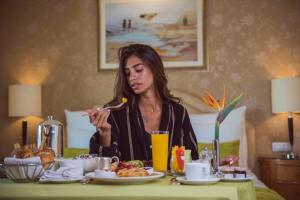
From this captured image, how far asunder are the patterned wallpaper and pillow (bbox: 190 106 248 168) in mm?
330

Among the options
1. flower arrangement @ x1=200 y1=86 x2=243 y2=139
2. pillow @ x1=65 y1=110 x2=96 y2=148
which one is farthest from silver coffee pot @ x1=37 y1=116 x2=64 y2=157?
pillow @ x1=65 y1=110 x2=96 y2=148

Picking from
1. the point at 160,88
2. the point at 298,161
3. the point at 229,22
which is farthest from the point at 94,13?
the point at 298,161

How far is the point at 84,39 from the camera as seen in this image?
13.2 ft

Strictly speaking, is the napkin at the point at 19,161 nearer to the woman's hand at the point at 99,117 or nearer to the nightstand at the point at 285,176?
the woman's hand at the point at 99,117

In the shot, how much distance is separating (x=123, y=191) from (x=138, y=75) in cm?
131

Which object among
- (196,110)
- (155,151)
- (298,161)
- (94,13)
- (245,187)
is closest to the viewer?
(245,187)

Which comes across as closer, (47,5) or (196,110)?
(196,110)

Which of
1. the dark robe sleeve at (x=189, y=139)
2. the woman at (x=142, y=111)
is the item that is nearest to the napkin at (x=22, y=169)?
the woman at (x=142, y=111)

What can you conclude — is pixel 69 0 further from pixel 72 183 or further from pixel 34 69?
pixel 72 183

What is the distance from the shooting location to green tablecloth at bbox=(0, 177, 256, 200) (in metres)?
1.05

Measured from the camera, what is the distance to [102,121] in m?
1.72

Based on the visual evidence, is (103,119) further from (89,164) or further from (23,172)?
(23,172)

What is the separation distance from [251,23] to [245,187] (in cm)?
290

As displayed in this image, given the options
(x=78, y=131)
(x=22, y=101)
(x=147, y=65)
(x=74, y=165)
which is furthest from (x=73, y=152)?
(x=74, y=165)
